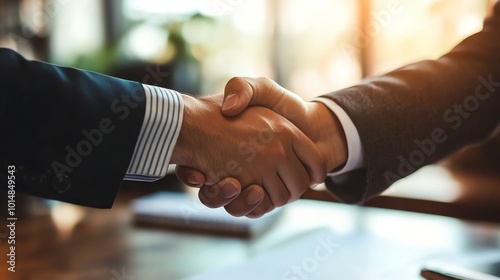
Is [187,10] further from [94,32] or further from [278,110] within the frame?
[278,110]

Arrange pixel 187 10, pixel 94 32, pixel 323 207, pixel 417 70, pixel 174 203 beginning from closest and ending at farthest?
1. pixel 417 70
2. pixel 174 203
3. pixel 323 207
4. pixel 187 10
5. pixel 94 32

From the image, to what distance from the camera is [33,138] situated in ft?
2.75

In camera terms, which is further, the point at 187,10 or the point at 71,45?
the point at 71,45

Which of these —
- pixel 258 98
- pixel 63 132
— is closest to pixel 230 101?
pixel 258 98

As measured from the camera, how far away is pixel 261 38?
361 centimetres

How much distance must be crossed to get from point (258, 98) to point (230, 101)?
0.06m

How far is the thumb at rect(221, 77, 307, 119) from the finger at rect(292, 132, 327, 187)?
0.19ft

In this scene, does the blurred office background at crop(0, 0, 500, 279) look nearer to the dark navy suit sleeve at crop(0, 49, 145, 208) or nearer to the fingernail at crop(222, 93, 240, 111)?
the fingernail at crop(222, 93, 240, 111)

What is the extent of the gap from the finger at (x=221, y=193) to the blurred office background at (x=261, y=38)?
2.06 m

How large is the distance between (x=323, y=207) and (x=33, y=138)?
Answer: 788 millimetres

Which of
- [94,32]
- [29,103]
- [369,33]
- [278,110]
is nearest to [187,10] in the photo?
[94,32]

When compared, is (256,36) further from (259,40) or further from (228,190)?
(228,190)

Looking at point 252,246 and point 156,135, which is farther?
point 252,246

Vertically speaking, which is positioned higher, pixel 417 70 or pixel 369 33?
pixel 417 70
